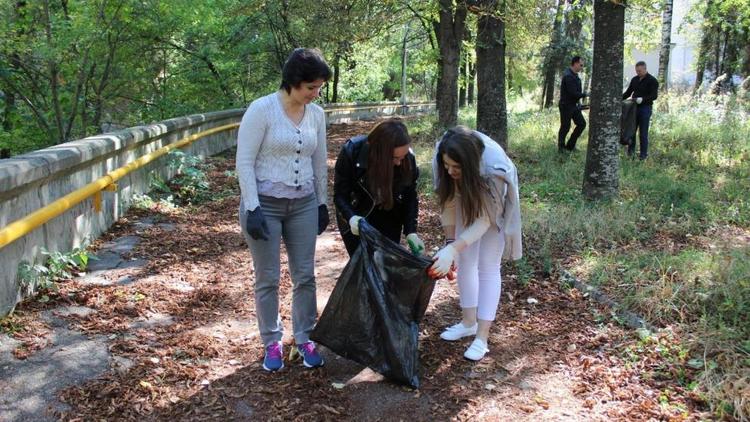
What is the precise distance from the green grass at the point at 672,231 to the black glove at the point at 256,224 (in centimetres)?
252

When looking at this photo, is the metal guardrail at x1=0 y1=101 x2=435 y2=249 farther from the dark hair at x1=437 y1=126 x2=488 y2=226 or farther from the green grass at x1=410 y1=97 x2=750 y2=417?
the green grass at x1=410 y1=97 x2=750 y2=417

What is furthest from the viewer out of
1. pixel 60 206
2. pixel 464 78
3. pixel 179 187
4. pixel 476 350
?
pixel 464 78

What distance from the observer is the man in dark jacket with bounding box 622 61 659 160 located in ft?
30.8

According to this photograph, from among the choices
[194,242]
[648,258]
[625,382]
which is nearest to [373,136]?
[625,382]

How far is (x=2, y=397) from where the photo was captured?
3031 mm

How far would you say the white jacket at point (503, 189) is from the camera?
11.5 ft

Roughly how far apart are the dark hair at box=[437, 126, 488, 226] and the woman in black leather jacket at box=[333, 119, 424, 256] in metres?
0.27

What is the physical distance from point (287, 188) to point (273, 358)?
1.06 metres

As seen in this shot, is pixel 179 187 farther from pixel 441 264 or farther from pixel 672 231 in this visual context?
pixel 672 231

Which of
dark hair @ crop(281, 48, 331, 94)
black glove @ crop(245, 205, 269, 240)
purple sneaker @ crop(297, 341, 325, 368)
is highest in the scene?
dark hair @ crop(281, 48, 331, 94)

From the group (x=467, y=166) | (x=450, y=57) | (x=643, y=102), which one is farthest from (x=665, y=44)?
(x=467, y=166)

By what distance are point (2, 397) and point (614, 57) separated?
20.6ft

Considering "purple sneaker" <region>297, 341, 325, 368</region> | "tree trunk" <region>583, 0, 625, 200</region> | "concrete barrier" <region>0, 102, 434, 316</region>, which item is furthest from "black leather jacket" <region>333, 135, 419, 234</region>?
"tree trunk" <region>583, 0, 625, 200</region>

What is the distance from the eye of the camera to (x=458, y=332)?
415 cm
